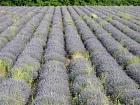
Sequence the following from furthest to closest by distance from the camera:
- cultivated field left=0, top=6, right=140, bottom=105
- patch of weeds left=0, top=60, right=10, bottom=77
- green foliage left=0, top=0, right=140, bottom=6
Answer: green foliage left=0, top=0, right=140, bottom=6 → patch of weeds left=0, top=60, right=10, bottom=77 → cultivated field left=0, top=6, right=140, bottom=105

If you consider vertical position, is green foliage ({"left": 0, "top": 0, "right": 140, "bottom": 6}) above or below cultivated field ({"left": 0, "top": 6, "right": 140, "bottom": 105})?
below

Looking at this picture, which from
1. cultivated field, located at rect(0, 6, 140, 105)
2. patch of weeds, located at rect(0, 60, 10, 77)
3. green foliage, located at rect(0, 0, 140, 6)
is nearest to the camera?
cultivated field, located at rect(0, 6, 140, 105)

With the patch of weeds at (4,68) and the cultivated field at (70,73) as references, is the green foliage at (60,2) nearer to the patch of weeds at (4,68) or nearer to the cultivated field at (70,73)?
the cultivated field at (70,73)

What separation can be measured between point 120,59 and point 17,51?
3.61m

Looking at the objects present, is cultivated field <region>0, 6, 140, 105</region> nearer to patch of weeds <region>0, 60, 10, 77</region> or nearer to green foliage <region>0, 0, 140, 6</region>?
patch of weeds <region>0, 60, 10, 77</region>

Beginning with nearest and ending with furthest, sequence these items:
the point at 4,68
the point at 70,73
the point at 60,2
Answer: the point at 70,73
the point at 4,68
the point at 60,2

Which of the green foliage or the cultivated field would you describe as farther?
the green foliage

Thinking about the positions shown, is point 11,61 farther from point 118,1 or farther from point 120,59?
point 118,1

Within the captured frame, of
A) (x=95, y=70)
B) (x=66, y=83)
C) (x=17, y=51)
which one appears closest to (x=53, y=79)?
(x=66, y=83)

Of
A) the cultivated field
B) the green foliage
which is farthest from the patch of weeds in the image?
the green foliage

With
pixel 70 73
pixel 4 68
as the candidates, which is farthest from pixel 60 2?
pixel 70 73

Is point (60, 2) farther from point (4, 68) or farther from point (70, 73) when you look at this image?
point (70, 73)

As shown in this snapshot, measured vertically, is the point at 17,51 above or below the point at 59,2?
above

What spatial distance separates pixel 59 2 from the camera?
51688 millimetres
